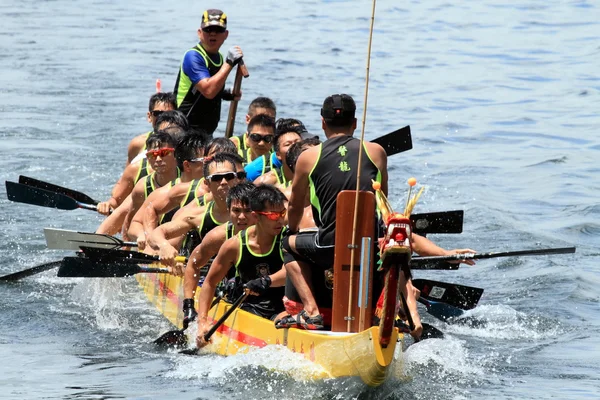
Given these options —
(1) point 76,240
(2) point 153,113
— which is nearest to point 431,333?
(1) point 76,240

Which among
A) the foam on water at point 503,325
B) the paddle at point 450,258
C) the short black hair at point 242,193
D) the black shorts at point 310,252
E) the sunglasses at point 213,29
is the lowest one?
the foam on water at point 503,325

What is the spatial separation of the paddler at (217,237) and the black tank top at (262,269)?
0.15 meters

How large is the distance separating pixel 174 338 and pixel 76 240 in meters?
2.05

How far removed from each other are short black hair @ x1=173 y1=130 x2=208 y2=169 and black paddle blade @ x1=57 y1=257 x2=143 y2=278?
3.65ft

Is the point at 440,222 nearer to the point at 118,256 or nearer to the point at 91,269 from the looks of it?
the point at 118,256

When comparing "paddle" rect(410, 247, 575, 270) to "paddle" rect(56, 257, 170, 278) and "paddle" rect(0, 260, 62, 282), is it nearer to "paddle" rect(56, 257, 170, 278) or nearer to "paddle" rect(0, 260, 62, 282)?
"paddle" rect(56, 257, 170, 278)

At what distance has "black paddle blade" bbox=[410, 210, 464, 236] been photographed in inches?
317

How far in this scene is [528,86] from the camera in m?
22.8

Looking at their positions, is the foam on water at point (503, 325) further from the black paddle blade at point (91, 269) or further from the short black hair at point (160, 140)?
the short black hair at point (160, 140)

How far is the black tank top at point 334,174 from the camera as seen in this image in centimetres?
685

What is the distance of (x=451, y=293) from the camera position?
28.6 ft

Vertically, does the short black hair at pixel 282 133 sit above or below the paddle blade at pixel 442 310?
above

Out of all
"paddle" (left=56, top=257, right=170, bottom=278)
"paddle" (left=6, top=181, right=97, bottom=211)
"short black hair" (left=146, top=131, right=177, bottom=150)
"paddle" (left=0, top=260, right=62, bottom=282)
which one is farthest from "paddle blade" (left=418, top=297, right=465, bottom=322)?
"paddle" (left=6, top=181, right=97, bottom=211)

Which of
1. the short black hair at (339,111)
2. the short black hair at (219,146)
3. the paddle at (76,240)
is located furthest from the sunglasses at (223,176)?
the short black hair at (339,111)
